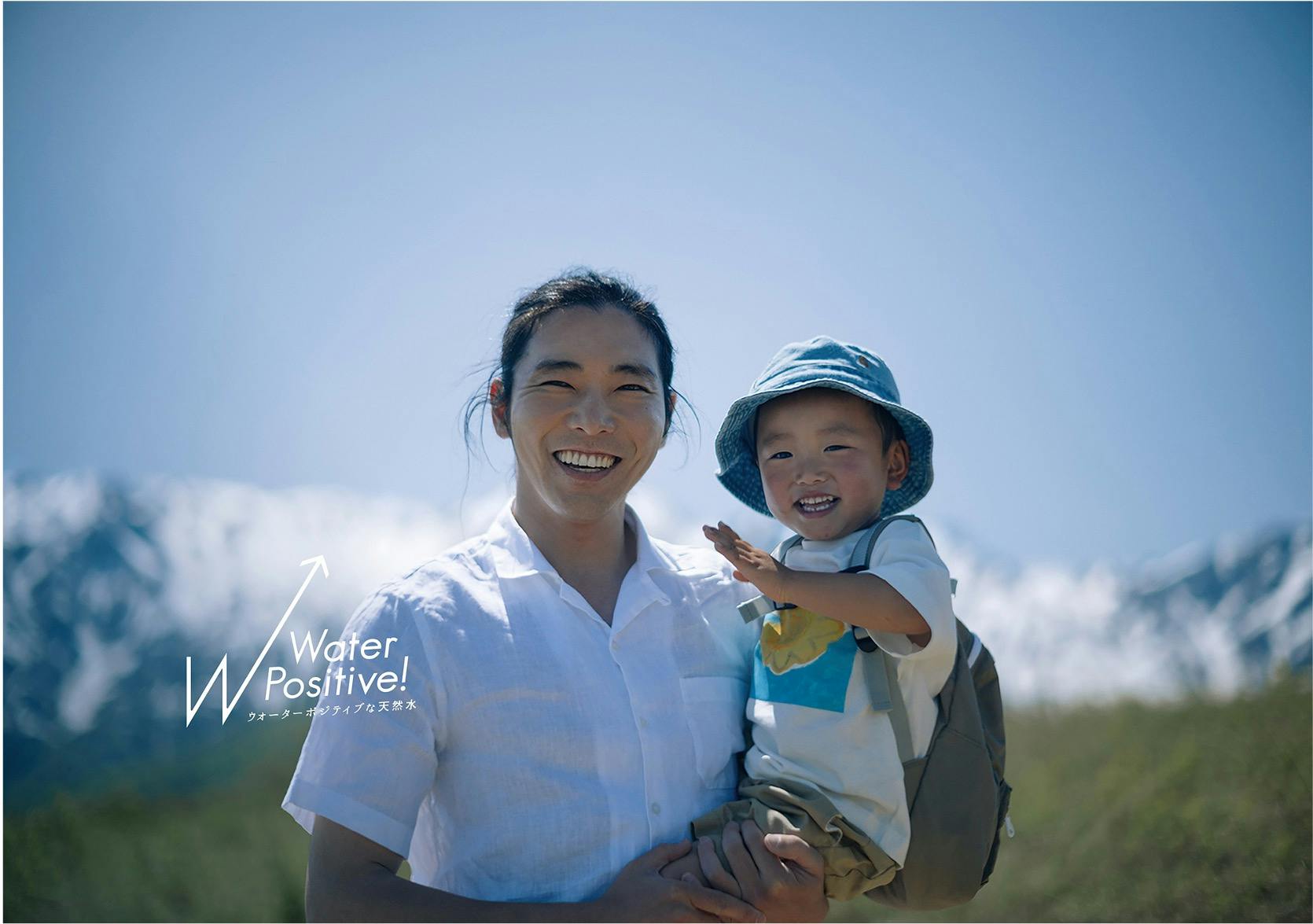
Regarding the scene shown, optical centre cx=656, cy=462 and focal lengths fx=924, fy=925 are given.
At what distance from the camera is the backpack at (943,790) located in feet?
8.45

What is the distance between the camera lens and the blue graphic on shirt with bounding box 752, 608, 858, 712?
2605 millimetres

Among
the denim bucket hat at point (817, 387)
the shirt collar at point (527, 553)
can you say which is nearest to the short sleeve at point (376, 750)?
the shirt collar at point (527, 553)

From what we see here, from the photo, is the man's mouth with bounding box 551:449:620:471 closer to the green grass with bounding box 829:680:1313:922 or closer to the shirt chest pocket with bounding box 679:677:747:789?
the shirt chest pocket with bounding box 679:677:747:789

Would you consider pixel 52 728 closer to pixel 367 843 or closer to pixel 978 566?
pixel 367 843

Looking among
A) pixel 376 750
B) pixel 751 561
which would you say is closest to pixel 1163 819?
pixel 751 561

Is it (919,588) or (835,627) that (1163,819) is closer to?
(835,627)

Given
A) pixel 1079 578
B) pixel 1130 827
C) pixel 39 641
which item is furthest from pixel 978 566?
pixel 39 641

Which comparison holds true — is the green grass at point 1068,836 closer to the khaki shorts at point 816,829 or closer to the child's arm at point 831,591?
the khaki shorts at point 816,829

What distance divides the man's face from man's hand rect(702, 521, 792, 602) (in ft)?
1.17

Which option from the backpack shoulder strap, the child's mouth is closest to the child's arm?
the backpack shoulder strap

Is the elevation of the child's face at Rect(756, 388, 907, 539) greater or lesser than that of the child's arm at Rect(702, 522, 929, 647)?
greater

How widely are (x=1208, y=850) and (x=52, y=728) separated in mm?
9615

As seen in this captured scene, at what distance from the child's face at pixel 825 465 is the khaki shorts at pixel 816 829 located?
0.80m

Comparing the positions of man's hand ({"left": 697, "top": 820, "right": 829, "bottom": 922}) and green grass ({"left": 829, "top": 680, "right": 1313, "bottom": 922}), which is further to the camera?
green grass ({"left": 829, "top": 680, "right": 1313, "bottom": 922})
